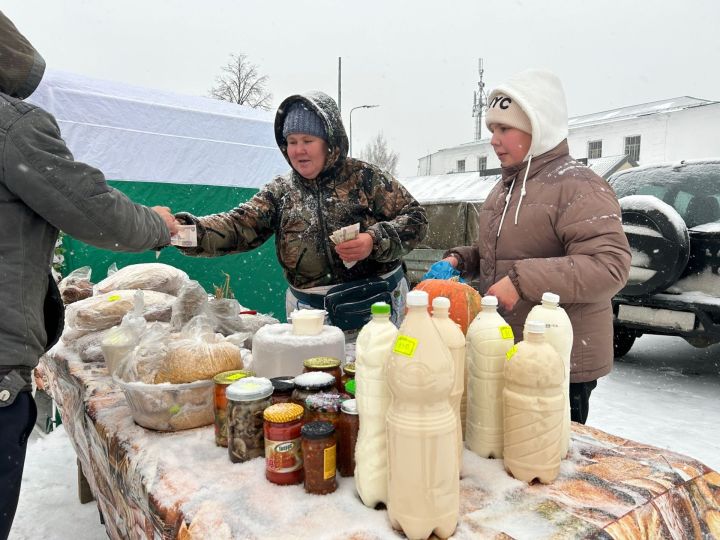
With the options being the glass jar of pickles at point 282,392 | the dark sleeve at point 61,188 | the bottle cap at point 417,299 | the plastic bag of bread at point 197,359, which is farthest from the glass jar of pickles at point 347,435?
the dark sleeve at point 61,188

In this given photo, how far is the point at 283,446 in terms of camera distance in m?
1.21

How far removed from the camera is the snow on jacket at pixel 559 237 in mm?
1685

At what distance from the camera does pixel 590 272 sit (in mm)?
1669

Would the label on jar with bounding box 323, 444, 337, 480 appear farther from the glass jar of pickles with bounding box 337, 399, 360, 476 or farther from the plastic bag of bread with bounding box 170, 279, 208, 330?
the plastic bag of bread with bounding box 170, 279, 208, 330

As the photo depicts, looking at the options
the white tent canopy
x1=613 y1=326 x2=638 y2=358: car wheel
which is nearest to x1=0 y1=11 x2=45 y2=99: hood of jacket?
the white tent canopy

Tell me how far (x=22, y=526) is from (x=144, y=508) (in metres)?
2.00

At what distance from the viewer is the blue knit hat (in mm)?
2517

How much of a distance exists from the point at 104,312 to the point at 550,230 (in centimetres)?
225

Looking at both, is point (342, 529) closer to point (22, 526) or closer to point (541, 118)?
point (541, 118)

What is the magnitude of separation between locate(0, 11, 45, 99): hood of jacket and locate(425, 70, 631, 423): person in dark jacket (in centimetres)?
136

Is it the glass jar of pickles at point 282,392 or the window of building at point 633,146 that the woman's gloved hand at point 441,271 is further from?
the window of building at point 633,146

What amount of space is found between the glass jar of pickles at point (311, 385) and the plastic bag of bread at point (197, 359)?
399mm

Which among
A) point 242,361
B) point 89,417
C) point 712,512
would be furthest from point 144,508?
point 712,512

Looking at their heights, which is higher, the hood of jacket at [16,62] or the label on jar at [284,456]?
the hood of jacket at [16,62]
